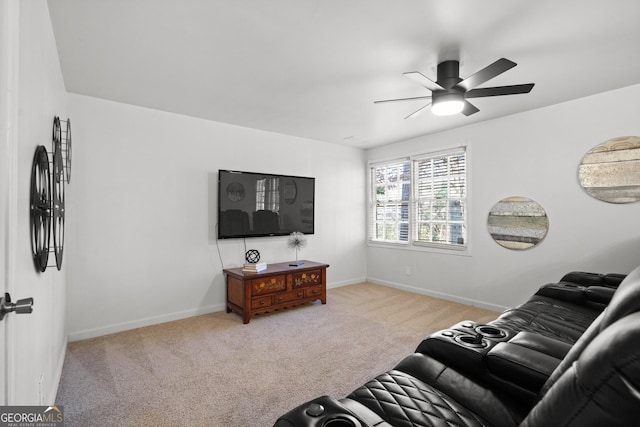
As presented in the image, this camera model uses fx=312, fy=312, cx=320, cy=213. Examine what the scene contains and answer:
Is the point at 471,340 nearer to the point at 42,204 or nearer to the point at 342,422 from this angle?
the point at 342,422

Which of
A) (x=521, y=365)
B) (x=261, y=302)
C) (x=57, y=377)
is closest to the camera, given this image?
(x=521, y=365)

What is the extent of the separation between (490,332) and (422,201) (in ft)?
11.0

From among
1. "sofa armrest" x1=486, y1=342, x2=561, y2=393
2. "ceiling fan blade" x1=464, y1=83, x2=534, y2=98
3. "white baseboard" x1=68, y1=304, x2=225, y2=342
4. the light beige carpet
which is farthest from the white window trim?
"sofa armrest" x1=486, y1=342, x2=561, y2=393

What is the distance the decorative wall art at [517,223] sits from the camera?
11.8 feet

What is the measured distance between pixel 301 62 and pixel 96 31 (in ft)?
4.62

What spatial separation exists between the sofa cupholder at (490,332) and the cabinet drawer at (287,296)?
2572 millimetres

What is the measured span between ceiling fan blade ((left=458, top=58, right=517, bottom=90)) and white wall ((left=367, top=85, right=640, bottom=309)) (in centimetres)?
180

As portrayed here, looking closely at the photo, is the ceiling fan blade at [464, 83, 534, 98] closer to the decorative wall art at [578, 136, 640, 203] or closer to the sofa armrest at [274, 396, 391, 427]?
the decorative wall art at [578, 136, 640, 203]

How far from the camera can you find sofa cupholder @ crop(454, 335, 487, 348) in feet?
4.87

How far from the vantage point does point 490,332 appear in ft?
5.45

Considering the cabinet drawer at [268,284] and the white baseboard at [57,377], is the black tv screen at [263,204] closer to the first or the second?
the cabinet drawer at [268,284]

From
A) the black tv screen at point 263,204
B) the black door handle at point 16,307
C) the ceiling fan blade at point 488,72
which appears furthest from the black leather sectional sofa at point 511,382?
the black tv screen at point 263,204

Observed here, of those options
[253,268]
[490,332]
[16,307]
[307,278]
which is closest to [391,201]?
[307,278]

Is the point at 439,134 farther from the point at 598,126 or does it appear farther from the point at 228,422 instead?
the point at 228,422
